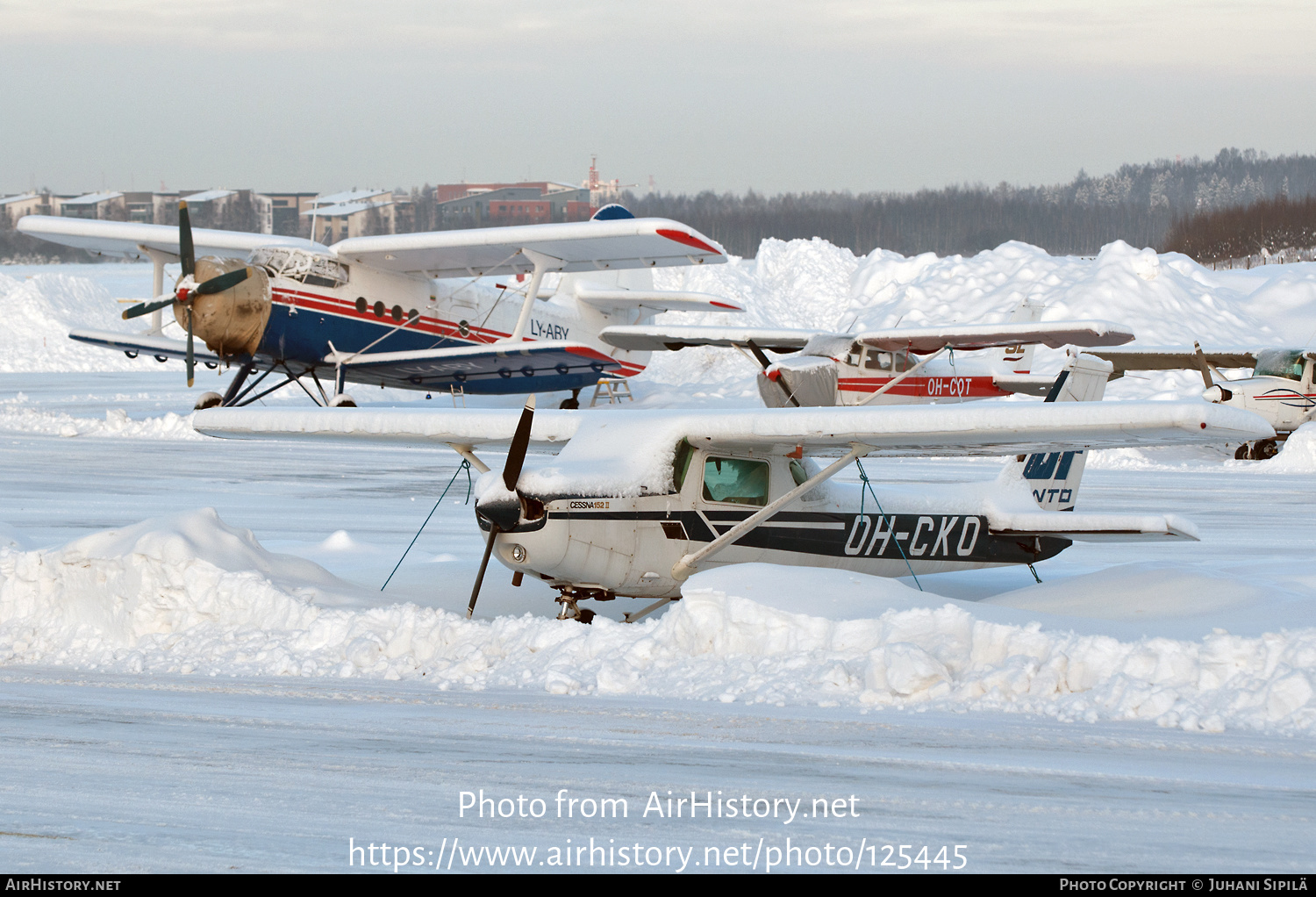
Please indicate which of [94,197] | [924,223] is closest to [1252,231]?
[924,223]

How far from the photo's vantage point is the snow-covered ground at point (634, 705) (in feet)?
13.7

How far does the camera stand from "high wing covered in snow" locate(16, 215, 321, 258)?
22094 mm

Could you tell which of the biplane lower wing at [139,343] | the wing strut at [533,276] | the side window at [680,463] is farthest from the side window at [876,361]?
the side window at [680,463]

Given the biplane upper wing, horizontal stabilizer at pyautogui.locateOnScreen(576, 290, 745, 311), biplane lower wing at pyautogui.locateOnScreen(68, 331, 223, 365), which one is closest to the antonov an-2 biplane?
biplane lower wing at pyautogui.locateOnScreen(68, 331, 223, 365)

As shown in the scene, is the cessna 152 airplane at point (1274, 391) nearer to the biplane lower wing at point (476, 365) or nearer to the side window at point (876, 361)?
the side window at point (876, 361)

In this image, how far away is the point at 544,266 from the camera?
20328 mm

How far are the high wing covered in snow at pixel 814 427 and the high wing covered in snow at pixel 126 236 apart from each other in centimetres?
1386

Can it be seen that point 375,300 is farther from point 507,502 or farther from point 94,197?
point 94,197

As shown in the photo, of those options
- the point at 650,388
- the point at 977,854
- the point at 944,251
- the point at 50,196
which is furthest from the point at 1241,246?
the point at 50,196

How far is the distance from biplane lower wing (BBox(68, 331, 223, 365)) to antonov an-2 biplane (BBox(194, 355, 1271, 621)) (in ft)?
44.0

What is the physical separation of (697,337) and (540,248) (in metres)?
4.86

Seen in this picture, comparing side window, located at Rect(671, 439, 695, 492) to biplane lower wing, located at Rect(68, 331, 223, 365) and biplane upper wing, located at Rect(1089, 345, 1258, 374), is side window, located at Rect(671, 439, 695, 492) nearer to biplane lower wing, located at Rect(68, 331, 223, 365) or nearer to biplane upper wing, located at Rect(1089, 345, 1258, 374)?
biplane lower wing, located at Rect(68, 331, 223, 365)

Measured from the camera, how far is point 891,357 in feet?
74.9

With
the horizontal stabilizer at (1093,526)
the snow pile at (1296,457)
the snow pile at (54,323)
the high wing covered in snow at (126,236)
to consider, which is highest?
the high wing covered in snow at (126,236)
